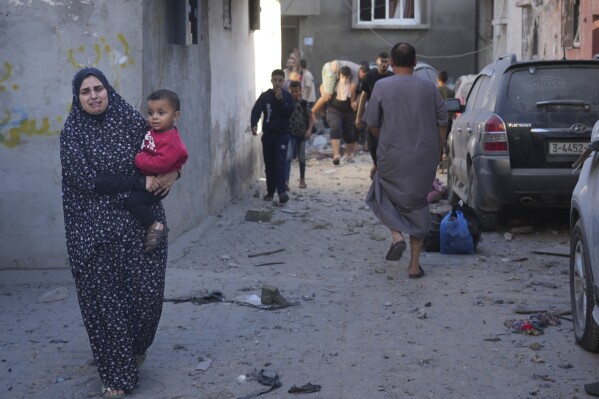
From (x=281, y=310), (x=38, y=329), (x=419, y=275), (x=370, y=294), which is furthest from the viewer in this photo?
(x=419, y=275)

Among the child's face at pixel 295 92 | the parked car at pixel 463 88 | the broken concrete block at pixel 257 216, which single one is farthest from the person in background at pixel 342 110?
the broken concrete block at pixel 257 216

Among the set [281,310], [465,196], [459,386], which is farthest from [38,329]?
[465,196]

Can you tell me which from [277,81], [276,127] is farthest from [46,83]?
[277,81]

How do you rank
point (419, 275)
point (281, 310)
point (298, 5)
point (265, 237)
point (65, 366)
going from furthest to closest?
point (298, 5), point (265, 237), point (419, 275), point (281, 310), point (65, 366)

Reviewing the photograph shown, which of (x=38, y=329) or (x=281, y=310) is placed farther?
(x=281, y=310)

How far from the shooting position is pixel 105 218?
225 inches

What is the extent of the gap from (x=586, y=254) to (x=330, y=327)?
1.98m

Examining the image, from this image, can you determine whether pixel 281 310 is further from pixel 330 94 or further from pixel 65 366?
pixel 330 94

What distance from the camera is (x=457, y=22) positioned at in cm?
3177

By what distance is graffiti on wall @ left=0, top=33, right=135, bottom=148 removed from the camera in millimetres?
8906

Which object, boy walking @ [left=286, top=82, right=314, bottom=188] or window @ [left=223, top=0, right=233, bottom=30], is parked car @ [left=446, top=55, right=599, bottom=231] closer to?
window @ [left=223, top=0, right=233, bottom=30]

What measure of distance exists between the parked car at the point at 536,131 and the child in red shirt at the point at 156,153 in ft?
19.9

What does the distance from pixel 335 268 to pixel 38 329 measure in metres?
3.37

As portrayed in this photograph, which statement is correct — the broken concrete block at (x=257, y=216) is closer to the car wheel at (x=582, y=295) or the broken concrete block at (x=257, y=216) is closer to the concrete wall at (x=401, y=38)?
Answer: the car wheel at (x=582, y=295)
